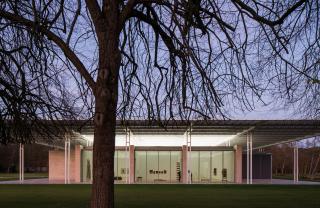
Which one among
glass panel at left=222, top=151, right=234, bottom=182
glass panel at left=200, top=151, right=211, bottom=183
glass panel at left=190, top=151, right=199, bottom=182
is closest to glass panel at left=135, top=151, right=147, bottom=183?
glass panel at left=190, top=151, right=199, bottom=182

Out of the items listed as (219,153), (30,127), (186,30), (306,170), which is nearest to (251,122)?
(219,153)

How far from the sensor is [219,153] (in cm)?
4678

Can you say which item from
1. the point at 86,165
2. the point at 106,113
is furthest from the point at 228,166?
the point at 106,113

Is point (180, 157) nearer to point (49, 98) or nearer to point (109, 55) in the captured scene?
point (49, 98)

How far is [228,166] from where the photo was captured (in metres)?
46.8

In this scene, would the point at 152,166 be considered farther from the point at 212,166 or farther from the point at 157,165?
the point at 212,166

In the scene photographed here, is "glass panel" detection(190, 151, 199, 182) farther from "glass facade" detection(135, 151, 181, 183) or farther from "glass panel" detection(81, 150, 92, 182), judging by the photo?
"glass panel" detection(81, 150, 92, 182)

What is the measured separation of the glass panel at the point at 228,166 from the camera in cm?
4616

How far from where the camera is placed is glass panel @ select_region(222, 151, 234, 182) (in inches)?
1817

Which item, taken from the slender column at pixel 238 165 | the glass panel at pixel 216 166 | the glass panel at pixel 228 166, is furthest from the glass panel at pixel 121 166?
the slender column at pixel 238 165

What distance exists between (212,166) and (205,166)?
2.13 feet

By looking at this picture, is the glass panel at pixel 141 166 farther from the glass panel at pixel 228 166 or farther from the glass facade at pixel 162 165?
the glass panel at pixel 228 166

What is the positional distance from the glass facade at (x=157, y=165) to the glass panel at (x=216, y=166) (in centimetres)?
304

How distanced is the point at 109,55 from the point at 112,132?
92cm
